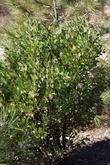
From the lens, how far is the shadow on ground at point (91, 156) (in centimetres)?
709

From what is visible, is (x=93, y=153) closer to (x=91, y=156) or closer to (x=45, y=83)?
(x=91, y=156)

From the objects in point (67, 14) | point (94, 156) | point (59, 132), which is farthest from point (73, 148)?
point (67, 14)

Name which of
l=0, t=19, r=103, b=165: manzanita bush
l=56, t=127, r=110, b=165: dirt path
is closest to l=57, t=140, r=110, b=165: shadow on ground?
l=56, t=127, r=110, b=165: dirt path

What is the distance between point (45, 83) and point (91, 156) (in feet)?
6.05

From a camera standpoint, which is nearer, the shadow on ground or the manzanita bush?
the manzanita bush

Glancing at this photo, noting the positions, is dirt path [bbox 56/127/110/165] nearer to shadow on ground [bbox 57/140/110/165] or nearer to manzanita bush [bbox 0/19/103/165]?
shadow on ground [bbox 57/140/110/165]

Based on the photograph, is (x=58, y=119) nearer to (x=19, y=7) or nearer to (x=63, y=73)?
(x=63, y=73)

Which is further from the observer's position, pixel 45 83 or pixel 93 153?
pixel 93 153

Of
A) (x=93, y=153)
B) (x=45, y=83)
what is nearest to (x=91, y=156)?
(x=93, y=153)

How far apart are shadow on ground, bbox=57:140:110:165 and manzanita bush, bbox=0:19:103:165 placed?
769 mm

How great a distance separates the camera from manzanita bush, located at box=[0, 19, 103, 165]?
5793mm

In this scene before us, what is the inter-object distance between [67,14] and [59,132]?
383cm

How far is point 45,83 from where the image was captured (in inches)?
229

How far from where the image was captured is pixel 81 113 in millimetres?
6336
